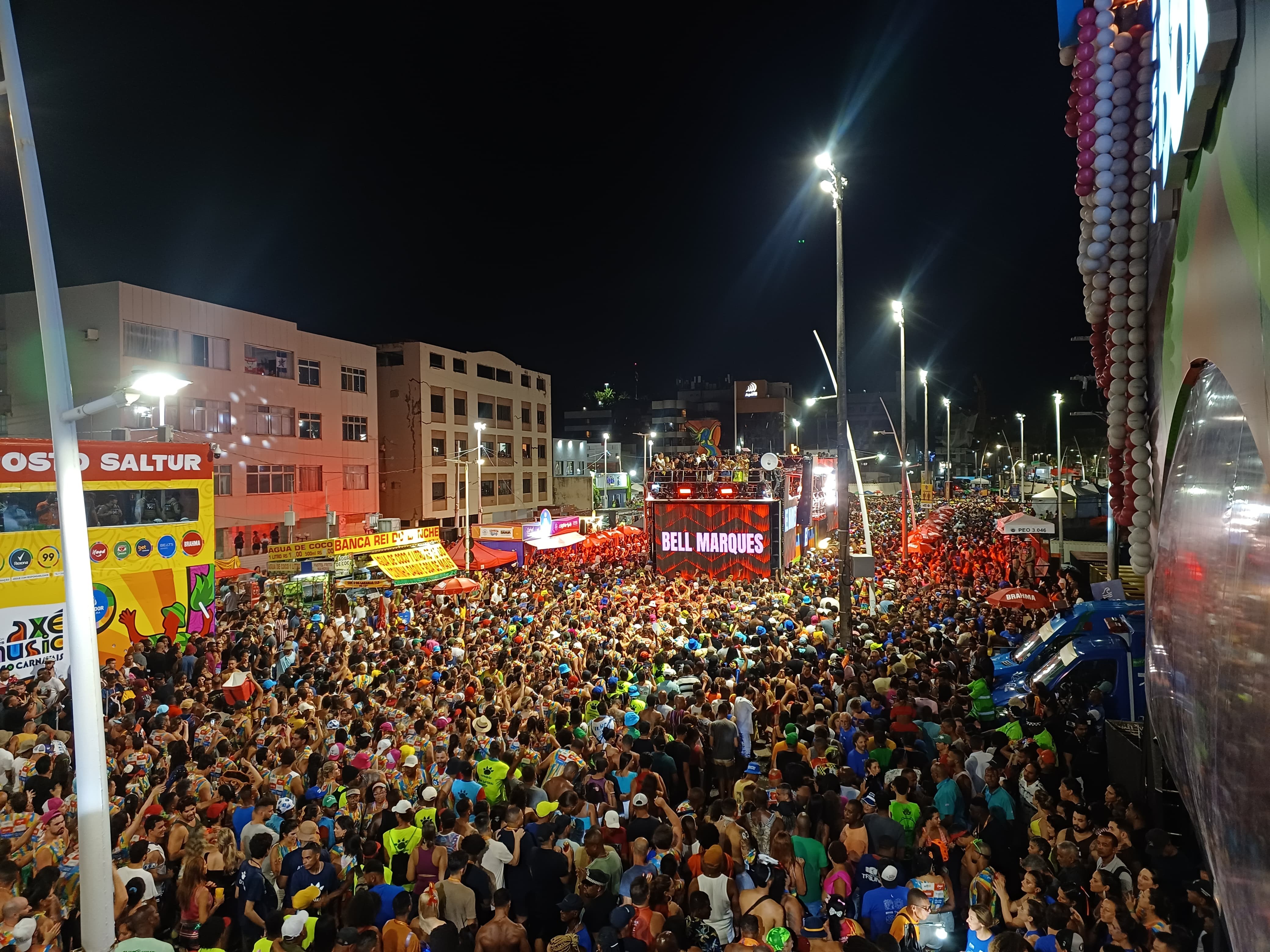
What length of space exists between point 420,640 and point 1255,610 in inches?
610

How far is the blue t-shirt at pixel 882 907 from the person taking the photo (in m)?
5.59

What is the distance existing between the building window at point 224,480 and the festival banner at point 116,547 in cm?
1699

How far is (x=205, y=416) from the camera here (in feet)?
115

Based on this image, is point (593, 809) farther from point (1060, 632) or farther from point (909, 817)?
point (1060, 632)

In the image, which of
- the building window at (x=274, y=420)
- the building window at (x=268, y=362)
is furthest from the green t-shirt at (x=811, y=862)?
the building window at (x=268, y=362)

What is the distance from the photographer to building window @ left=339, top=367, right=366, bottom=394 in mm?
43406

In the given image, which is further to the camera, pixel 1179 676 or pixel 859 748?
pixel 859 748

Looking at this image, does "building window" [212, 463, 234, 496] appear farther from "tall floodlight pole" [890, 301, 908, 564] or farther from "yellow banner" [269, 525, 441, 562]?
"tall floodlight pole" [890, 301, 908, 564]

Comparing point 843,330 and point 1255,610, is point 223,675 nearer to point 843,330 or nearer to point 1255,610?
point 843,330

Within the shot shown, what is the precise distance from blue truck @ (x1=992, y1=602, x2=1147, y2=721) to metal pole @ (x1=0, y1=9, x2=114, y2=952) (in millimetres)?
11609

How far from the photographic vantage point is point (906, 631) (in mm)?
17203

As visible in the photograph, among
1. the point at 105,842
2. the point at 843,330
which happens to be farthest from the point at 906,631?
the point at 105,842

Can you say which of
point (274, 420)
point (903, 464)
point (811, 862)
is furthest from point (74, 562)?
point (274, 420)

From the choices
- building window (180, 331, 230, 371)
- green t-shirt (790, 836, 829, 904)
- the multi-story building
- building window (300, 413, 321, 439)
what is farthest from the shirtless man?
building window (300, 413, 321, 439)
